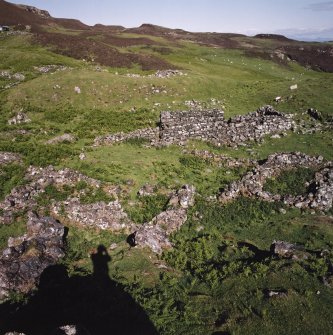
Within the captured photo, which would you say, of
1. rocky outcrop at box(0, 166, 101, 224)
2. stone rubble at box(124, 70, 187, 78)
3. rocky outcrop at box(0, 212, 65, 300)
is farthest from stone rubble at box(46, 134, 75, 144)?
stone rubble at box(124, 70, 187, 78)

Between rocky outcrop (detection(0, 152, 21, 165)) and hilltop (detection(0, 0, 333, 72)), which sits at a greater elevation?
hilltop (detection(0, 0, 333, 72))

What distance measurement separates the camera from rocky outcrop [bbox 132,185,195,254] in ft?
80.5

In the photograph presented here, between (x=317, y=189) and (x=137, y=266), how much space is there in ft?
55.6

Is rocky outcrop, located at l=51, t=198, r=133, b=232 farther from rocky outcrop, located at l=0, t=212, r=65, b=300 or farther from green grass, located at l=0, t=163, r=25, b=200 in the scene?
green grass, located at l=0, t=163, r=25, b=200

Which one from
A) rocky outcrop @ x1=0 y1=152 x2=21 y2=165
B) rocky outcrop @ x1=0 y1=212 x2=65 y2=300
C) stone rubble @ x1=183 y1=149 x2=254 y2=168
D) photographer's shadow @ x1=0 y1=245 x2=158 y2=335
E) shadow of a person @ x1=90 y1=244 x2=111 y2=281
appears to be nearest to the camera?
photographer's shadow @ x1=0 y1=245 x2=158 y2=335

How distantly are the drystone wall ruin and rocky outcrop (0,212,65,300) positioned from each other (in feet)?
52.6

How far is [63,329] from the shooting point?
16.1 m

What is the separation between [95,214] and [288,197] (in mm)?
16638

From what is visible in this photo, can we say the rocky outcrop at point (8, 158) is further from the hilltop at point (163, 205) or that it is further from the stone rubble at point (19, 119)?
the stone rubble at point (19, 119)

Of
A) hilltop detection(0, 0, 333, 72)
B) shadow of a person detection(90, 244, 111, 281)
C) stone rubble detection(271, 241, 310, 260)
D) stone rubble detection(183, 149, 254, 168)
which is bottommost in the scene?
shadow of a person detection(90, 244, 111, 281)

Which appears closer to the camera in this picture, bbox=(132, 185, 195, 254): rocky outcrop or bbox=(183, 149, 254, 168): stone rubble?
bbox=(132, 185, 195, 254): rocky outcrop

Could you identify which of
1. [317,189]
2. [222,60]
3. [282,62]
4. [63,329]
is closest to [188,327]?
[63,329]

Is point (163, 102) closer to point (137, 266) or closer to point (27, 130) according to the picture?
point (27, 130)

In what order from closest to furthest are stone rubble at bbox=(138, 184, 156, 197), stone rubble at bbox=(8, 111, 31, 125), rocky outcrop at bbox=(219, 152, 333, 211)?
1. rocky outcrop at bbox=(219, 152, 333, 211)
2. stone rubble at bbox=(138, 184, 156, 197)
3. stone rubble at bbox=(8, 111, 31, 125)
